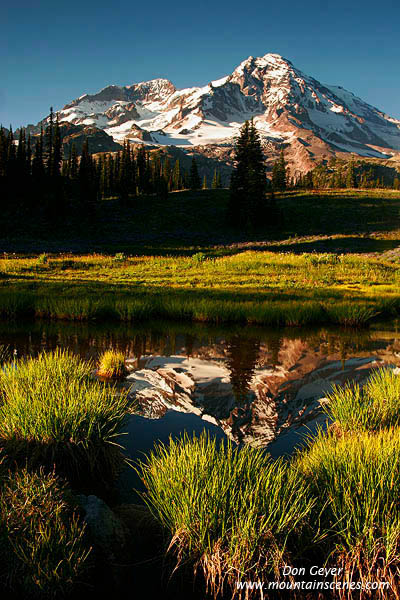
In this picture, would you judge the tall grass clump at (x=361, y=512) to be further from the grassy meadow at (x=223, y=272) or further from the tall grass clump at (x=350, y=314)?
the tall grass clump at (x=350, y=314)

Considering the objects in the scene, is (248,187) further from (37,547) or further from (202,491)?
(37,547)

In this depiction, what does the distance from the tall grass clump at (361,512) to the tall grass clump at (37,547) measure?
2192 millimetres

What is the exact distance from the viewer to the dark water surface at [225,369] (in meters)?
7.43

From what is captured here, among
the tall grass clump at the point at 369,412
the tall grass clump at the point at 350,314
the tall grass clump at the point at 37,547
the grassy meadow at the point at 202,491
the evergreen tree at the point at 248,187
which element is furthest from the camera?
the evergreen tree at the point at 248,187

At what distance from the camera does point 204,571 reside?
372 cm

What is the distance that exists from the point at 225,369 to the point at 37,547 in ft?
27.7

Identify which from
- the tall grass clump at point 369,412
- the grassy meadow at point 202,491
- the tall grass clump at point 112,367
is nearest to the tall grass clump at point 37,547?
the grassy meadow at point 202,491

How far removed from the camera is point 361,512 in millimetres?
3867

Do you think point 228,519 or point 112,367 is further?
point 112,367

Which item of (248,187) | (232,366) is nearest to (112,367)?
(232,366)

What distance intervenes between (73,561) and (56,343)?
1083 centimetres

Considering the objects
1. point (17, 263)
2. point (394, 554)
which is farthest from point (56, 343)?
point (17, 263)

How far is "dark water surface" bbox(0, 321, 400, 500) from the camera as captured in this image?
7434 mm

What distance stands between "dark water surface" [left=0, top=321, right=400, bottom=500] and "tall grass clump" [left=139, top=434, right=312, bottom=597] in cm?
166
